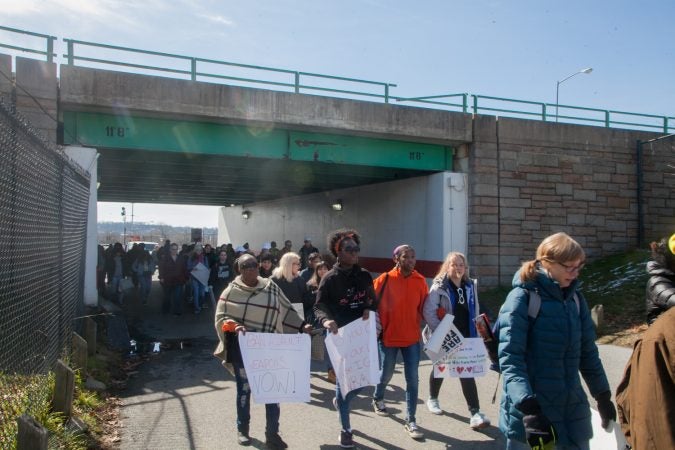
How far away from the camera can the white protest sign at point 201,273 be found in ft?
47.8

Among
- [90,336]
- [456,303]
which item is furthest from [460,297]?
[90,336]

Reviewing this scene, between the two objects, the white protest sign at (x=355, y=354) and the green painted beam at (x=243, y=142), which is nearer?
the white protest sign at (x=355, y=354)

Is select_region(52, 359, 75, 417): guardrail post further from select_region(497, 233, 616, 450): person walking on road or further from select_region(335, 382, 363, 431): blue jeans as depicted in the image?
select_region(497, 233, 616, 450): person walking on road

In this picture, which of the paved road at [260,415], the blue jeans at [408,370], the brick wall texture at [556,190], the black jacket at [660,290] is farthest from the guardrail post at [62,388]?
the brick wall texture at [556,190]

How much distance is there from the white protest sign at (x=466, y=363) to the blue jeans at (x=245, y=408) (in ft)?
5.76

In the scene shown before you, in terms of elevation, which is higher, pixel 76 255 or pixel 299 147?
pixel 299 147

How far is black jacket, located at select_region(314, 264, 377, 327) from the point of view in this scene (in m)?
5.37

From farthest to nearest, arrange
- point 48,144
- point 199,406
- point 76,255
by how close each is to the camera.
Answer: point 76,255 → point 199,406 → point 48,144

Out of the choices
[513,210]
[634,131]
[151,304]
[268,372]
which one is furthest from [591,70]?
[268,372]

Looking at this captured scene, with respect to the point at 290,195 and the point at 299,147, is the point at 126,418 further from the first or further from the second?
the point at 290,195

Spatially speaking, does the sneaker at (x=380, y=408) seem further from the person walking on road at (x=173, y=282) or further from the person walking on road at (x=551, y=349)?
the person walking on road at (x=173, y=282)

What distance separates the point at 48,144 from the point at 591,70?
23474mm

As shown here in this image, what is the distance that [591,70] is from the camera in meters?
23.9

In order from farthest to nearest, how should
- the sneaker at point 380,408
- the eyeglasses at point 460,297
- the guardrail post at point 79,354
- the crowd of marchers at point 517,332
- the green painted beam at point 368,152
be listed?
the green painted beam at point 368,152 → the guardrail post at point 79,354 → the sneaker at point 380,408 → the eyeglasses at point 460,297 → the crowd of marchers at point 517,332
